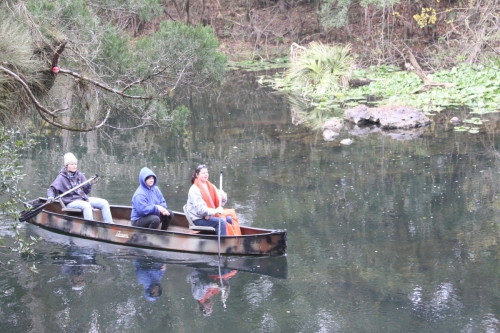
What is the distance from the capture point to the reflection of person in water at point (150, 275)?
6.80 metres

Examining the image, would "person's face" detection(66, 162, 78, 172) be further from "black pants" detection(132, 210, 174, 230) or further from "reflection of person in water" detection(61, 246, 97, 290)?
"black pants" detection(132, 210, 174, 230)

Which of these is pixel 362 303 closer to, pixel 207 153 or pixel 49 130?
pixel 207 153

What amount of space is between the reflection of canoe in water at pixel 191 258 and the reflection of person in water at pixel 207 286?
17 cm

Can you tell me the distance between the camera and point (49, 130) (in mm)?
15305

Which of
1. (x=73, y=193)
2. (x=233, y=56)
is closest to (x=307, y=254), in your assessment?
(x=73, y=193)

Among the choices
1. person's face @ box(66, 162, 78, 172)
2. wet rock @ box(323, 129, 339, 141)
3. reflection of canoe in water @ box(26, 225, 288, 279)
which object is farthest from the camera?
wet rock @ box(323, 129, 339, 141)

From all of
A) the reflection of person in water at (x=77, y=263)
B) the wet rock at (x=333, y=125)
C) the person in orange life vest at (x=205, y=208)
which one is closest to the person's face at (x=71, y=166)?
the reflection of person in water at (x=77, y=263)

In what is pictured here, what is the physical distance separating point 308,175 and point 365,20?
18365 millimetres

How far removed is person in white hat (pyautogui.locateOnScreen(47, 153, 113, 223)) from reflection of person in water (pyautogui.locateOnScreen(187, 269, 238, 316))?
194 centimetres

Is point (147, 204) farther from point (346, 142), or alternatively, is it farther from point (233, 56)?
point (233, 56)

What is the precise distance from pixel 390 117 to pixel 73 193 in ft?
28.9

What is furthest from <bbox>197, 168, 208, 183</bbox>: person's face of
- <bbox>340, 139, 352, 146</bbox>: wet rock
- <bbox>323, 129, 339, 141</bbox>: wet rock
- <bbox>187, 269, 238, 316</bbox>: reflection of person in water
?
<bbox>323, 129, 339, 141</bbox>: wet rock

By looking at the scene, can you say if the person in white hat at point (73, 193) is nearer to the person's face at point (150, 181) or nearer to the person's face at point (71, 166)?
the person's face at point (71, 166)

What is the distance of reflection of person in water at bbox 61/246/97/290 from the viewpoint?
7.20m
